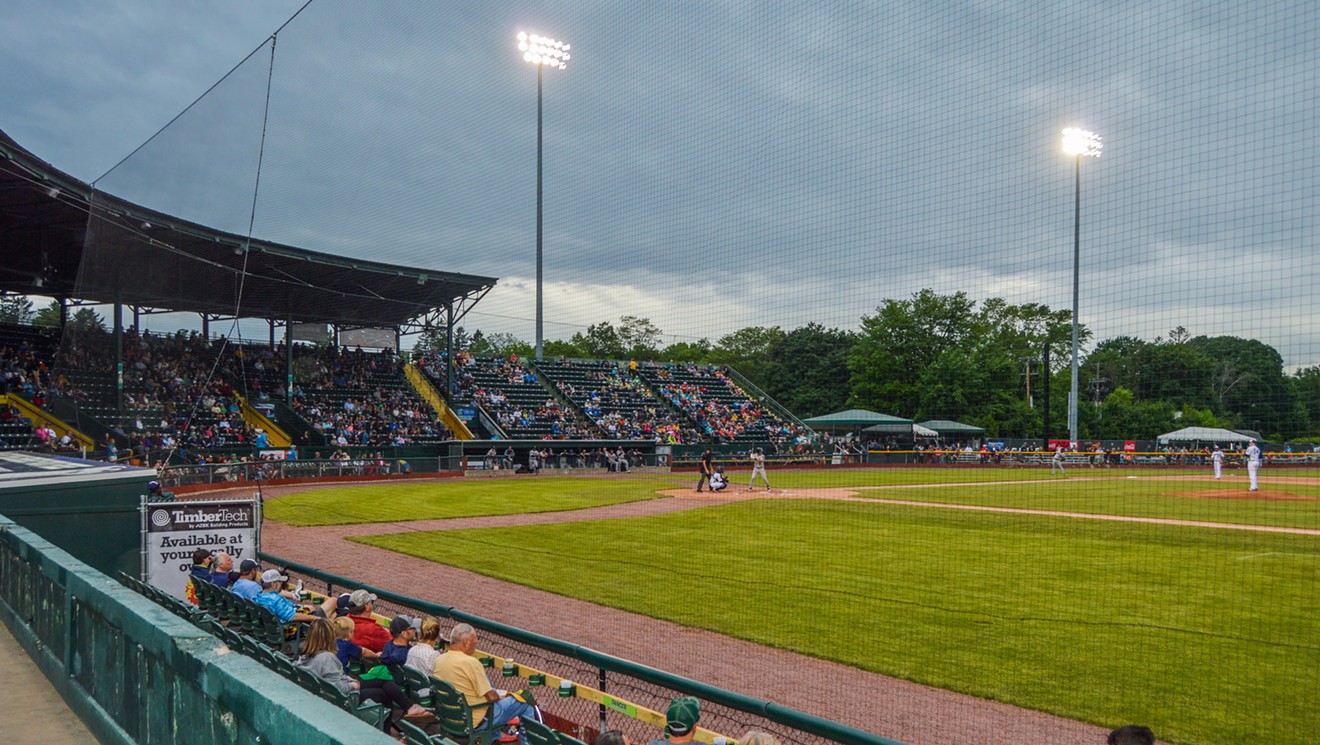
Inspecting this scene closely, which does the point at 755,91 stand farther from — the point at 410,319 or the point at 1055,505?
the point at 410,319

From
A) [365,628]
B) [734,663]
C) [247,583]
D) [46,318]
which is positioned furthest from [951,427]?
[46,318]

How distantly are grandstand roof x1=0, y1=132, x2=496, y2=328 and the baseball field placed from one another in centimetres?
636

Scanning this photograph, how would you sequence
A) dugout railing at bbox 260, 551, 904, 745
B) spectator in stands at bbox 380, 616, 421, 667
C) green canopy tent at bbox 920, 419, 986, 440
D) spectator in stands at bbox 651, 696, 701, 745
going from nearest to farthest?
spectator in stands at bbox 651, 696, 701, 745
dugout railing at bbox 260, 551, 904, 745
spectator in stands at bbox 380, 616, 421, 667
green canopy tent at bbox 920, 419, 986, 440

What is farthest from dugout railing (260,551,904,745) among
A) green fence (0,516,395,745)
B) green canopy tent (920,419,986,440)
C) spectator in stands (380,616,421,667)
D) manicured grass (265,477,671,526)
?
green canopy tent (920,419,986,440)

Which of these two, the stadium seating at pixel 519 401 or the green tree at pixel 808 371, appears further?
the stadium seating at pixel 519 401

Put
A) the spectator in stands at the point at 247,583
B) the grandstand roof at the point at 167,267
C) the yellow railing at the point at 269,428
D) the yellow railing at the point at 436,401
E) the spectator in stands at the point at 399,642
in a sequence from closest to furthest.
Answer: the spectator in stands at the point at 399,642
the spectator in stands at the point at 247,583
the grandstand roof at the point at 167,267
the yellow railing at the point at 269,428
the yellow railing at the point at 436,401

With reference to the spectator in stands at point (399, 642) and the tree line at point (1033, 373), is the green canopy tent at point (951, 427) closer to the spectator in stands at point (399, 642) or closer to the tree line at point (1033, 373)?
the tree line at point (1033, 373)

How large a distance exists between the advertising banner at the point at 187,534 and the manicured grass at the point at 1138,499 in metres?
19.7

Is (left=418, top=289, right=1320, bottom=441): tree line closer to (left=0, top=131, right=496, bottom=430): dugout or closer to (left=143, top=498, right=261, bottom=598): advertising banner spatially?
(left=0, top=131, right=496, bottom=430): dugout

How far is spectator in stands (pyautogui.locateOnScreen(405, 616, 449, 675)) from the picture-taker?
20.3 feet

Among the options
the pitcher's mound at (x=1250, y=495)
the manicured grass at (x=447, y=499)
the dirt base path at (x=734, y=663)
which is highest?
the dirt base path at (x=734, y=663)

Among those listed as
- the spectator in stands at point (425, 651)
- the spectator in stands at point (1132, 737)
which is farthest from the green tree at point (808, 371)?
the spectator in stands at point (1132, 737)

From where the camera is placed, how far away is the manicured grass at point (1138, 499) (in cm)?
2117

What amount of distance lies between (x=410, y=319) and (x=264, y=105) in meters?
33.1
